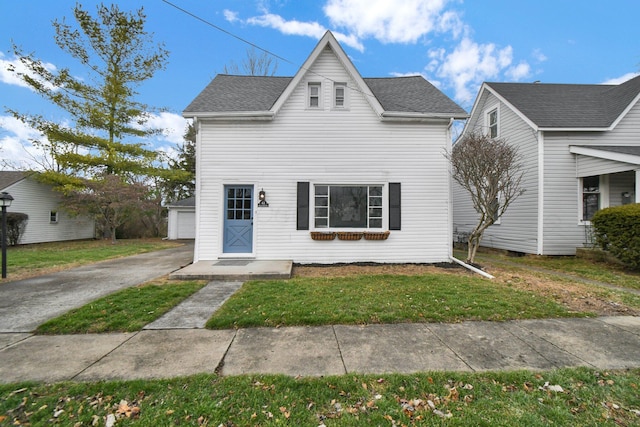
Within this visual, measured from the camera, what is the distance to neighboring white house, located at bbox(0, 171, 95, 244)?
1423cm

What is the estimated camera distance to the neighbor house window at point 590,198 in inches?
377

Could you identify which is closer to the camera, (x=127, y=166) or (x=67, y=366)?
(x=67, y=366)

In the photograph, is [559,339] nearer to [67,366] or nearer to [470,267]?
[470,267]

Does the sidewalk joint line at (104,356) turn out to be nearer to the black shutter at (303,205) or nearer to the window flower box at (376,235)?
the black shutter at (303,205)

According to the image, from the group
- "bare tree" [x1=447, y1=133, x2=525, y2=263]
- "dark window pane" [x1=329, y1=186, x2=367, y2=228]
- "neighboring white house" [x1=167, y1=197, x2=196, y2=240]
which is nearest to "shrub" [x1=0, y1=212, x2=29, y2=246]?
"neighboring white house" [x1=167, y1=197, x2=196, y2=240]

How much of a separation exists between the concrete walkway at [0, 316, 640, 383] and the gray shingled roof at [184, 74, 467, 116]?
21.1 feet

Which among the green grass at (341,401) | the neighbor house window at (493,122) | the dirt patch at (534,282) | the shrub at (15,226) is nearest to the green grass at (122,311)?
the green grass at (341,401)

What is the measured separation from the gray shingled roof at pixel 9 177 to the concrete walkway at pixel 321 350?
649 inches

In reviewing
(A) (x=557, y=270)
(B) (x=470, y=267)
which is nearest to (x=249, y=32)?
(B) (x=470, y=267)

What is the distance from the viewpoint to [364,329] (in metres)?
3.58

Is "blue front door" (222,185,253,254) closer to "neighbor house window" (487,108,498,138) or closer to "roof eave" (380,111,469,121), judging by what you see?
"roof eave" (380,111,469,121)

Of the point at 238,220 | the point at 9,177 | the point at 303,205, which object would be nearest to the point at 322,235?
the point at 303,205

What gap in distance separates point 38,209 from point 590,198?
1042 inches

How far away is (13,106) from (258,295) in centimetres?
1947
